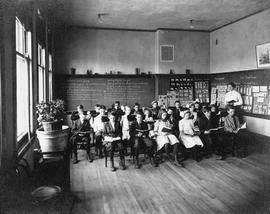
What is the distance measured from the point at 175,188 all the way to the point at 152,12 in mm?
5397

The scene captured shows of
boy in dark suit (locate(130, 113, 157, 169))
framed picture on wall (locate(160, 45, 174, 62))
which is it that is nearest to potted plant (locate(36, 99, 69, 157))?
boy in dark suit (locate(130, 113, 157, 169))

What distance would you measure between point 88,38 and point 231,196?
24.7ft

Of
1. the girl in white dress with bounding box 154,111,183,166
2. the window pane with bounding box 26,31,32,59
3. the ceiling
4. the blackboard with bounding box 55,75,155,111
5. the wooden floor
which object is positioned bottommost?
the wooden floor

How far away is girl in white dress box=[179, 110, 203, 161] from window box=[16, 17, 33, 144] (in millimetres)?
3498

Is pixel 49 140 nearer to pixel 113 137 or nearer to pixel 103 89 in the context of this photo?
pixel 113 137

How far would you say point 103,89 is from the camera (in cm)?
980

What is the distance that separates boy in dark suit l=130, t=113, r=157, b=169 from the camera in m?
5.80

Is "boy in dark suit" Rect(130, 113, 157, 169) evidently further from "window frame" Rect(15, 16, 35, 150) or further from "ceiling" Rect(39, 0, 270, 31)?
"ceiling" Rect(39, 0, 270, 31)

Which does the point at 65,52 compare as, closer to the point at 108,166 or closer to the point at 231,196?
the point at 108,166

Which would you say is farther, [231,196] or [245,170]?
[245,170]

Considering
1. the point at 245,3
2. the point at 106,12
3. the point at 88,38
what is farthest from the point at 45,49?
the point at 245,3

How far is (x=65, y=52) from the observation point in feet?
30.8

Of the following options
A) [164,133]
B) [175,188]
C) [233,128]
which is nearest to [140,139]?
[164,133]

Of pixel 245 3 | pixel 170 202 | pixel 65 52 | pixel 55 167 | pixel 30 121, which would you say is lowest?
pixel 170 202
